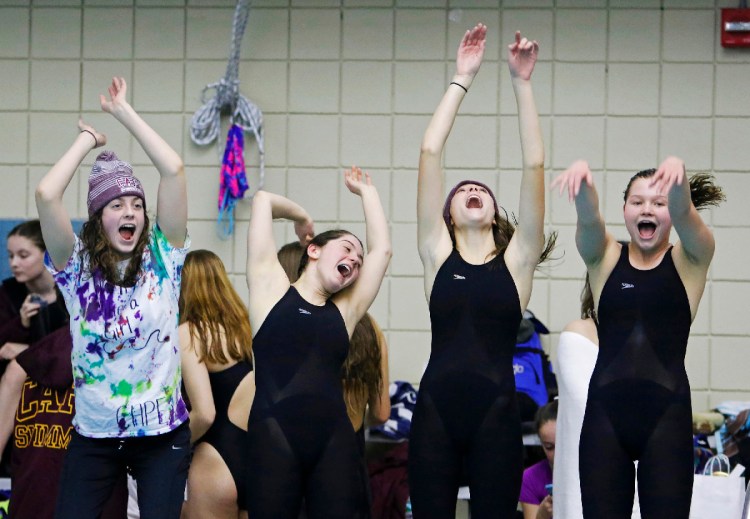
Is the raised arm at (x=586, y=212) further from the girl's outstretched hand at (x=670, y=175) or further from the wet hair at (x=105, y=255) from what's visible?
the wet hair at (x=105, y=255)

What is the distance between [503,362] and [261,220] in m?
1.10

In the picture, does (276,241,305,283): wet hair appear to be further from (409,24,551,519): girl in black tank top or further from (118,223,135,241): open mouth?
(118,223,135,241): open mouth

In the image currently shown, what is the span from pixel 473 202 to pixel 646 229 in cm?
70

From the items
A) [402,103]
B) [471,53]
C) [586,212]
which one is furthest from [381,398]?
[402,103]

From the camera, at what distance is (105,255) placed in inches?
187

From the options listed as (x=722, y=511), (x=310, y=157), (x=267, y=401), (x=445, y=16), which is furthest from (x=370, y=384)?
(x=445, y=16)

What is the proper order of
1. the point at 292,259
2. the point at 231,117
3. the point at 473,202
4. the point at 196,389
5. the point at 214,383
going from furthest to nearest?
the point at 231,117
the point at 292,259
the point at 214,383
the point at 196,389
the point at 473,202

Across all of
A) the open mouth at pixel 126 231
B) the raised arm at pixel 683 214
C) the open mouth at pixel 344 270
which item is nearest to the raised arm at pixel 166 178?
the open mouth at pixel 126 231

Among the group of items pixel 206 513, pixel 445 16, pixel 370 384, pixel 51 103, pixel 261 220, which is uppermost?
pixel 445 16

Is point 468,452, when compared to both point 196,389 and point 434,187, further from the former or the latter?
point 196,389

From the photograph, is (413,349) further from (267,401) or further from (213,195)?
(267,401)

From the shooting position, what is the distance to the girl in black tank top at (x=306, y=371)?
15.3 feet

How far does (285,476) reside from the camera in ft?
15.3

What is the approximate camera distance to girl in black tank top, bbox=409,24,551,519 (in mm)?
4711
